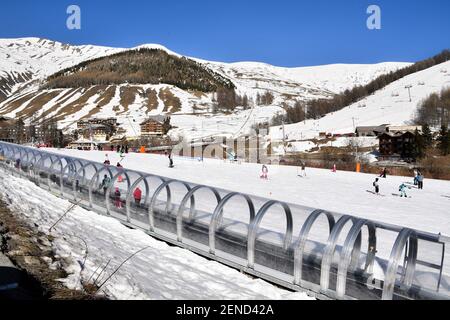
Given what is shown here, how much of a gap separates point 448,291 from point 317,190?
2209 centimetres

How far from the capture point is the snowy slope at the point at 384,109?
377 feet

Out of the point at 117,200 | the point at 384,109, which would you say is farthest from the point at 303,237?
the point at 384,109

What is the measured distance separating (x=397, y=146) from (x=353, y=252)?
70094 mm

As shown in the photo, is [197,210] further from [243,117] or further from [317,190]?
[243,117]

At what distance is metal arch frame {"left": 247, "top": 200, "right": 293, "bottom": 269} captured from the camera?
818cm

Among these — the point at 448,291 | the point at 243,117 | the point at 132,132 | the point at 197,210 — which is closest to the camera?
the point at 448,291

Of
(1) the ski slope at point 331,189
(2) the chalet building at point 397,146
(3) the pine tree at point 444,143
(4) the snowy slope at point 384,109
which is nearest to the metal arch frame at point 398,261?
(1) the ski slope at point 331,189

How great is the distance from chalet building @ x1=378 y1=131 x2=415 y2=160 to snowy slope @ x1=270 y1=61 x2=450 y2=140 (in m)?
32.3

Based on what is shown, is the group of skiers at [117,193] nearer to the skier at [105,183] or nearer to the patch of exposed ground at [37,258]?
the skier at [105,183]

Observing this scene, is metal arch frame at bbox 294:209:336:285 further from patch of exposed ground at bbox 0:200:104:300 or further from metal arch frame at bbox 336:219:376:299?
patch of exposed ground at bbox 0:200:104:300

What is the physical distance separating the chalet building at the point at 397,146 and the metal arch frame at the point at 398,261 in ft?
212

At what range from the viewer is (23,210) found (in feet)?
38.8

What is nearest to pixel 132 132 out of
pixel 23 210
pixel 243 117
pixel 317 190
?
pixel 243 117
